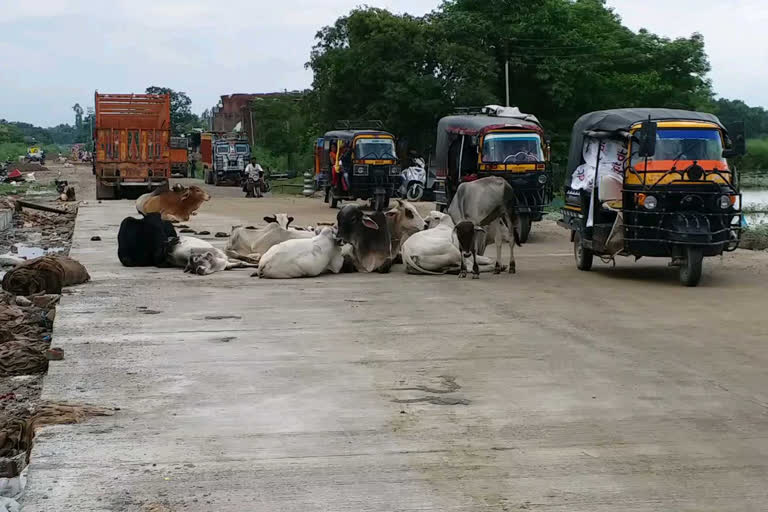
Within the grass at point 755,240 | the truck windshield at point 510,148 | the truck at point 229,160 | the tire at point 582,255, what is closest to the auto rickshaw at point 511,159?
the truck windshield at point 510,148

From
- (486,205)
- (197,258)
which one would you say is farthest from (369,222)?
(197,258)

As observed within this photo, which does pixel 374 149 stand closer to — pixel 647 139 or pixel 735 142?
pixel 735 142

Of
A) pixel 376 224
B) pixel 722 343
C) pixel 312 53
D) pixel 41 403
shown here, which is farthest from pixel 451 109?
pixel 41 403

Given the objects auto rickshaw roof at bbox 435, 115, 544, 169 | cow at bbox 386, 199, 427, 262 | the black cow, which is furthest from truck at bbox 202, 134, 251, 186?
the black cow

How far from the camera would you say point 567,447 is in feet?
20.9

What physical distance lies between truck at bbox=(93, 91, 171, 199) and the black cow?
22414 millimetres

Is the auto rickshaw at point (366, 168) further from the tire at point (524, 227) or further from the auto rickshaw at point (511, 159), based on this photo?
the tire at point (524, 227)

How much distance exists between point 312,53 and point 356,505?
45856 mm

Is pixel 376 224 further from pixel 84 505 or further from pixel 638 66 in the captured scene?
A: pixel 638 66

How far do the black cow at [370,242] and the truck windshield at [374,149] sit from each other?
1702 centimetres

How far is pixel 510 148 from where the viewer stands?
2217 centimetres

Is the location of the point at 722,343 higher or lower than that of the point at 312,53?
lower

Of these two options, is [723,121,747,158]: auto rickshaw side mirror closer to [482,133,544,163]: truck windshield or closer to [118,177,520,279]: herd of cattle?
[118,177,520,279]: herd of cattle

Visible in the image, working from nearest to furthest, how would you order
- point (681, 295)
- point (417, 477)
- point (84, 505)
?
point (84, 505), point (417, 477), point (681, 295)
